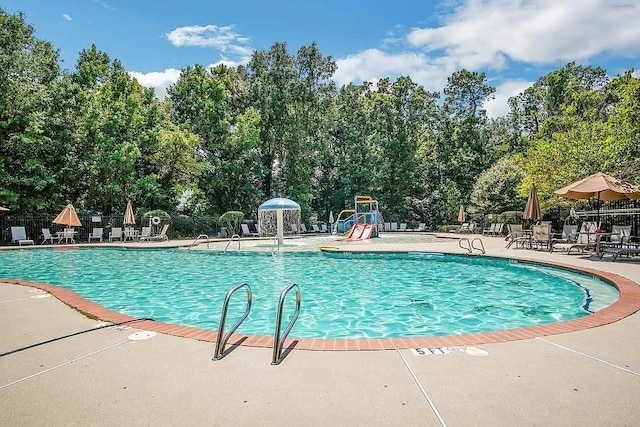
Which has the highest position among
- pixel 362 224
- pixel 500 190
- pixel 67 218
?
pixel 500 190

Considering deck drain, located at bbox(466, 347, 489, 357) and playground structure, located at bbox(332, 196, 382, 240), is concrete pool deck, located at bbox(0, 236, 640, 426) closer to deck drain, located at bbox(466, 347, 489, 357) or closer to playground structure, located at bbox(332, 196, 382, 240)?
deck drain, located at bbox(466, 347, 489, 357)

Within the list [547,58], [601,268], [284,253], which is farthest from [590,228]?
[547,58]

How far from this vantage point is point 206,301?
7.61 m

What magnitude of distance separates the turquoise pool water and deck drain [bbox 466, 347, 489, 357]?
80.7 inches

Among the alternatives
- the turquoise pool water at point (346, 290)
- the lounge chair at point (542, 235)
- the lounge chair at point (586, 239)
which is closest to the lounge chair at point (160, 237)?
the turquoise pool water at point (346, 290)

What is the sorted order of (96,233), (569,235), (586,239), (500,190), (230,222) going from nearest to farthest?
(586,239) → (569,235) → (96,233) → (230,222) → (500,190)

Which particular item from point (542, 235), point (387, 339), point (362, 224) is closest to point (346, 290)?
point (387, 339)

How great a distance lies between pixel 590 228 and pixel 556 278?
608 centimetres

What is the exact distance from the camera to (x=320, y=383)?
2.90 meters

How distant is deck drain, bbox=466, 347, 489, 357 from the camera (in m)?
3.45

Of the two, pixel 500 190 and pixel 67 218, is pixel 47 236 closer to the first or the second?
pixel 67 218

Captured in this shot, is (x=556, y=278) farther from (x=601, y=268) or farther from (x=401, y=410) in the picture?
(x=401, y=410)

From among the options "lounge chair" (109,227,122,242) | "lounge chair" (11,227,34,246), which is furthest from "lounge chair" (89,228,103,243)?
"lounge chair" (11,227,34,246)

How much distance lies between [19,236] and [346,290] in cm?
1768
